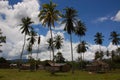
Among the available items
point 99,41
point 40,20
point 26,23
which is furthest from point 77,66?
point 40,20

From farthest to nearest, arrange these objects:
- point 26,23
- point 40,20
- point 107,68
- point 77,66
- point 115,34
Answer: point 77,66 → point 115,34 → point 107,68 → point 26,23 → point 40,20

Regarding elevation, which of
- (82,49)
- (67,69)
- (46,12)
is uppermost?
(46,12)

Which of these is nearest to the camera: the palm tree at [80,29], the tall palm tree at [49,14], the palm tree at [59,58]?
Answer: the tall palm tree at [49,14]

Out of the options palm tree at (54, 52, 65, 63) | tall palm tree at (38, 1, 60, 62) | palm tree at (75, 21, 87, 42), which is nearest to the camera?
tall palm tree at (38, 1, 60, 62)

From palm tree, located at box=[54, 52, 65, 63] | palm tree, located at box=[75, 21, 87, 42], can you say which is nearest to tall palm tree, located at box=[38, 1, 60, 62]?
palm tree, located at box=[75, 21, 87, 42]

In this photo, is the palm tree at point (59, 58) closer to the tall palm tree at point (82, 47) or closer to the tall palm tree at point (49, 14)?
the tall palm tree at point (82, 47)

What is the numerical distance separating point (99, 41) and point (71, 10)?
50.9 metres

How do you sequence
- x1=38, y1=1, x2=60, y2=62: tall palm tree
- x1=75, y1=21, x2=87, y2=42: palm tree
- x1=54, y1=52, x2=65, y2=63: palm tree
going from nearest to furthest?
x1=38, y1=1, x2=60, y2=62: tall palm tree, x1=75, y1=21, x2=87, y2=42: palm tree, x1=54, y1=52, x2=65, y2=63: palm tree

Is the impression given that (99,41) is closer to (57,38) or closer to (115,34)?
(115,34)

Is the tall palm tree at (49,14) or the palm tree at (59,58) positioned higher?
the tall palm tree at (49,14)

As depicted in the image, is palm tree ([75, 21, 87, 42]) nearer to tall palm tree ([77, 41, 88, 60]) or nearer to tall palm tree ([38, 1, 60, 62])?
tall palm tree ([77, 41, 88, 60])

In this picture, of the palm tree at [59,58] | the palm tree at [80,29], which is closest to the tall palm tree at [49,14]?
the palm tree at [80,29]

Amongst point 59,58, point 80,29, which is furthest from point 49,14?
point 59,58

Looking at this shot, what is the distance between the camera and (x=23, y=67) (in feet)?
344
